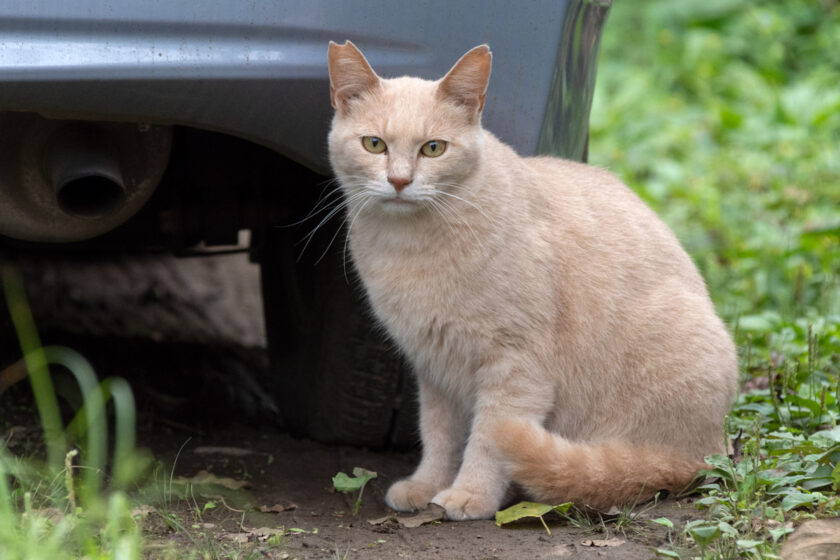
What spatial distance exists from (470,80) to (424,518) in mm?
1162

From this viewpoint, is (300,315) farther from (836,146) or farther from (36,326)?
(836,146)

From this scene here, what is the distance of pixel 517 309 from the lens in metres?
2.62

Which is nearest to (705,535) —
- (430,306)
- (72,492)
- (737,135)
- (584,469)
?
(584,469)

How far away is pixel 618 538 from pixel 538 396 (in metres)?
0.46

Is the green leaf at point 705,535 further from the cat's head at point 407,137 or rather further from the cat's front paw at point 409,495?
the cat's head at point 407,137

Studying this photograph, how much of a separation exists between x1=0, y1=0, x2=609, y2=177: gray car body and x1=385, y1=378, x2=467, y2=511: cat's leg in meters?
0.78

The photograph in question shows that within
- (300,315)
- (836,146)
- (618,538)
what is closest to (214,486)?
(300,315)

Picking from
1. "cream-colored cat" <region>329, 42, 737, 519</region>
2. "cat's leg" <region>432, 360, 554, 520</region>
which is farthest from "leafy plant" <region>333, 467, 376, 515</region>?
"cat's leg" <region>432, 360, 554, 520</region>

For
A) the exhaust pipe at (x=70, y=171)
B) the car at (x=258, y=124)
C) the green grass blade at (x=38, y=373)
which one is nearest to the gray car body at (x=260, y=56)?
the car at (x=258, y=124)

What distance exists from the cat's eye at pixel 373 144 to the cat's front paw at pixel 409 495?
3.16 ft

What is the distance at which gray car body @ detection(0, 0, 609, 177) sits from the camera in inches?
A: 85.2

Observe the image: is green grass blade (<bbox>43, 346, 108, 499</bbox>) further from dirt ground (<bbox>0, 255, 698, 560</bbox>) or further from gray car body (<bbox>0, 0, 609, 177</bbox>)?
gray car body (<bbox>0, 0, 609, 177</bbox>)

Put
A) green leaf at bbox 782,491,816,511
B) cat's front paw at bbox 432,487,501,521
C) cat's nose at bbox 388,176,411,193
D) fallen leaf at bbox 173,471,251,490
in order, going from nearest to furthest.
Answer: green leaf at bbox 782,491,816,511
cat's nose at bbox 388,176,411,193
cat's front paw at bbox 432,487,501,521
fallen leaf at bbox 173,471,251,490

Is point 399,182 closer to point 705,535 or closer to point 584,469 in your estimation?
point 584,469
